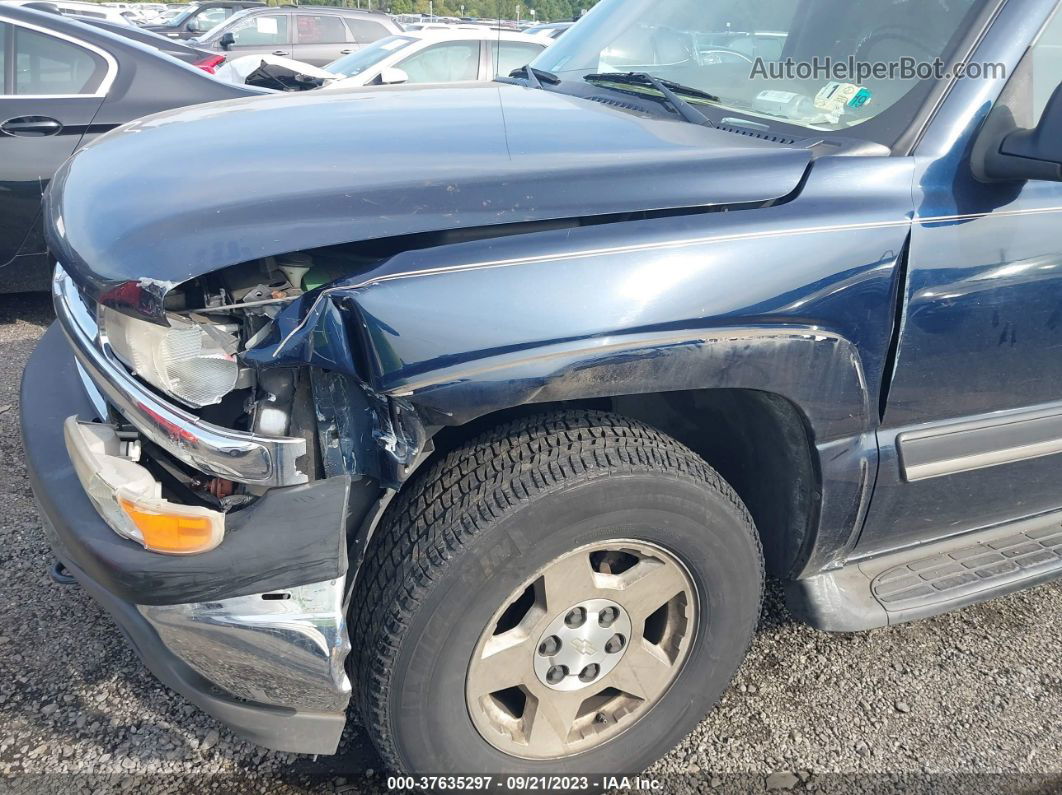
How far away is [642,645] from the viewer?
1.98m

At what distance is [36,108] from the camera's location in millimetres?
4324

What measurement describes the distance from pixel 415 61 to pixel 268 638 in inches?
281

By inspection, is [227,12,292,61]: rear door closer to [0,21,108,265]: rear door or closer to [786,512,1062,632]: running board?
[0,21,108,265]: rear door

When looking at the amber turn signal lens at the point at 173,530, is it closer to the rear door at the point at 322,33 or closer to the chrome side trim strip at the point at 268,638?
the chrome side trim strip at the point at 268,638

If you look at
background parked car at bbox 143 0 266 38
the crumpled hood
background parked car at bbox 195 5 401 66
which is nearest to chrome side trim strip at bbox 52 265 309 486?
the crumpled hood

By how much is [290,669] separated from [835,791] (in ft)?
4.56

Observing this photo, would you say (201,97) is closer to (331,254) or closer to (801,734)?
(331,254)

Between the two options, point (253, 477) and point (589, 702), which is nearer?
point (253, 477)

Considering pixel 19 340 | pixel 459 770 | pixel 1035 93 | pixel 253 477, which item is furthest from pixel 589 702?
pixel 19 340

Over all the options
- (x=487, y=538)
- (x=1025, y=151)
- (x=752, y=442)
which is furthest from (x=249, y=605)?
(x=1025, y=151)

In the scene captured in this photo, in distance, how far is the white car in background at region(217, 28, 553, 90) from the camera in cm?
687

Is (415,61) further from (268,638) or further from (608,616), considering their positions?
(268,638)

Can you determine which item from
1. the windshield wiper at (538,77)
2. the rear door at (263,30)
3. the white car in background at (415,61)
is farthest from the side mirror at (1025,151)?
the rear door at (263,30)

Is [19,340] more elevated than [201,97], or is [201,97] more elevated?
[201,97]
